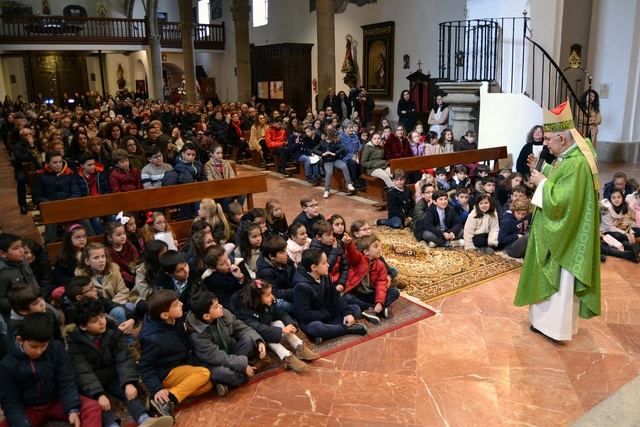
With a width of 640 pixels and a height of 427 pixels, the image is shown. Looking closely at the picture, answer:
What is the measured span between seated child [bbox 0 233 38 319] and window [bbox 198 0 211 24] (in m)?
24.0

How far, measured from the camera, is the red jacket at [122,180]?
241 inches

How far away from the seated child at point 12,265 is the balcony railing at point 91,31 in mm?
19784

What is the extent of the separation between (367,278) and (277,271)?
739mm

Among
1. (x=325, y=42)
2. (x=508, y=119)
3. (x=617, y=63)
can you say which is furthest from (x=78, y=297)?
(x=325, y=42)

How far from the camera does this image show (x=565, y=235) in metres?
Answer: 3.67

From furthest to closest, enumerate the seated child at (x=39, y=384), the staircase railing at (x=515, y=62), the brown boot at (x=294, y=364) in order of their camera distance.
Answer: the staircase railing at (x=515, y=62) < the brown boot at (x=294, y=364) < the seated child at (x=39, y=384)

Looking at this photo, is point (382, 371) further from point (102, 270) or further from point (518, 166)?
point (518, 166)

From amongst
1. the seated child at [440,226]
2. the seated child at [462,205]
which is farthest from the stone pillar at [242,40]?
the seated child at [440,226]

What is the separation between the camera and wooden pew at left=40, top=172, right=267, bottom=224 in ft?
16.5

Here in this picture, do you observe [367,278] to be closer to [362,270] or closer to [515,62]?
[362,270]

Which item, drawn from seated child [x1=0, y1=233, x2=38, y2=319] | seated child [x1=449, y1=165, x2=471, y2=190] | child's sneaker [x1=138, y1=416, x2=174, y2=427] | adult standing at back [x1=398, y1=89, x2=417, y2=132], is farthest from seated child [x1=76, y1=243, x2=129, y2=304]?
adult standing at back [x1=398, y1=89, x2=417, y2=132]

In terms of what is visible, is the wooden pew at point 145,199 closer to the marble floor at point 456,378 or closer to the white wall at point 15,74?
the marble floor at point 456,378

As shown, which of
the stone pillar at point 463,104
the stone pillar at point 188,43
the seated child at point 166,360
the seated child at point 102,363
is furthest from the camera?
the stone pillar at point 188,43

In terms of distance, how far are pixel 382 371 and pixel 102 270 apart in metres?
2.15
